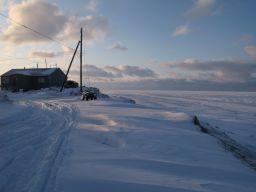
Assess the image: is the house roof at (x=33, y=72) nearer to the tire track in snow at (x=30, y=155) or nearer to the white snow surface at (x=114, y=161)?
the white snow surface at (x=114, y=161)

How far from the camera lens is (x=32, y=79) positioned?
198 ft

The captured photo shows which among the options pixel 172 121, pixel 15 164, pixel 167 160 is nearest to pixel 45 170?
pixel 15 164

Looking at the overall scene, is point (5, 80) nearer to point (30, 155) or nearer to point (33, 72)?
point (33, 72)

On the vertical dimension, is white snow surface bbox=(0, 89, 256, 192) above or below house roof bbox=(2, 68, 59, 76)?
below

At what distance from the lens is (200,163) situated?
7.77 meters

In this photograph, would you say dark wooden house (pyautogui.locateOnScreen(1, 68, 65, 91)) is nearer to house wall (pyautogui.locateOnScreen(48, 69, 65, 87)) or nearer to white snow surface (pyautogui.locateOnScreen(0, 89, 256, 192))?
house wall (pyautogui.locateOnScreen(48, 69, 65, 87))

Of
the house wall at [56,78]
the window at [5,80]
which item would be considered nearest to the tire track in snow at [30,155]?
the house wall at [56,78]

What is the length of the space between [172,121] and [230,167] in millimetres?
7041

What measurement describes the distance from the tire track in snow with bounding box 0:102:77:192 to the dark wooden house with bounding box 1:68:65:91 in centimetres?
4880

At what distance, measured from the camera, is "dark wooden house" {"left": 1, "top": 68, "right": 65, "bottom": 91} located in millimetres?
59594

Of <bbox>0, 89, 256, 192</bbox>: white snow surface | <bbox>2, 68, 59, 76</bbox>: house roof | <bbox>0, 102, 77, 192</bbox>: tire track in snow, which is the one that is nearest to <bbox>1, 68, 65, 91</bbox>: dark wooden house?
<bbox>2, 68, 59, 76</bbox>: house roof

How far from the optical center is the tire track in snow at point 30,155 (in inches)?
213

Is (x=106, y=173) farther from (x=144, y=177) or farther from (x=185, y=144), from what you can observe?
(x=185, y=144)

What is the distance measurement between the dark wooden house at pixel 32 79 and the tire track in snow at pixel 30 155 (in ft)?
160
